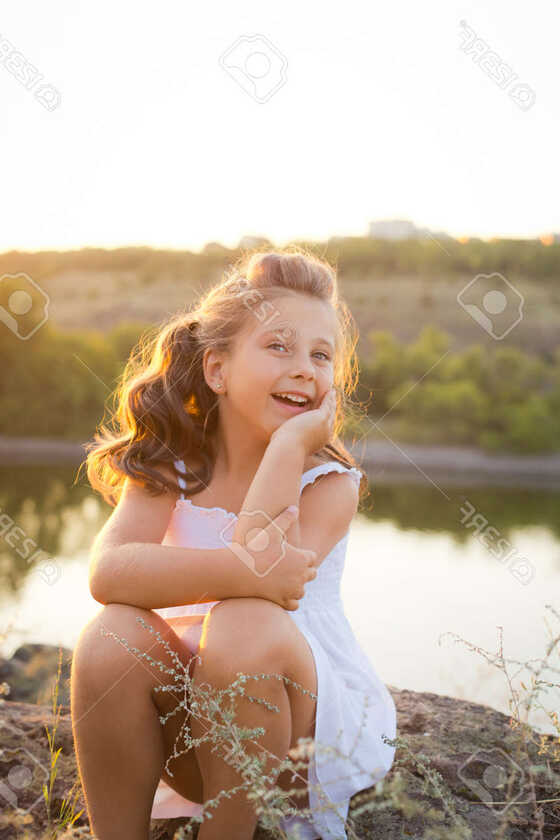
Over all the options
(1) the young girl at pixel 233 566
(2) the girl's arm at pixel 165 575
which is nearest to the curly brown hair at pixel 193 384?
(1) the young girl at pixel 233 566

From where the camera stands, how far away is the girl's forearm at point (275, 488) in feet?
5.30

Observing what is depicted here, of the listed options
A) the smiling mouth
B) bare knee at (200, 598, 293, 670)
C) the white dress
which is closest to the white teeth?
the smiling mouth

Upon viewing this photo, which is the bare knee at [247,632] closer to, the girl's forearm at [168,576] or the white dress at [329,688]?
the girl's forearm at [168,576]

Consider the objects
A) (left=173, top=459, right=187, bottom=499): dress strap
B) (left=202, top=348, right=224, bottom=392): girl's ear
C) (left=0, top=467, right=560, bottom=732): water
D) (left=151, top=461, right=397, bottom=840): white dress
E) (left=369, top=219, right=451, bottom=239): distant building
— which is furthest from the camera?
(left=369, top=219, right=451, bottom=239): distant building

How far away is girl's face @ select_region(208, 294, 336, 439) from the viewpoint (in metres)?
1.92

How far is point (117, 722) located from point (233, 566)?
39cm

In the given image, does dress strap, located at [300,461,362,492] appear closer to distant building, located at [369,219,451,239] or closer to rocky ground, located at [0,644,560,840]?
rocky ground, located at [0,644,560,840]

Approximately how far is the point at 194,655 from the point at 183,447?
1.97 ft

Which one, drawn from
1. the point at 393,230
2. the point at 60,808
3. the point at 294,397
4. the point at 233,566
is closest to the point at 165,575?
the point at 233,566

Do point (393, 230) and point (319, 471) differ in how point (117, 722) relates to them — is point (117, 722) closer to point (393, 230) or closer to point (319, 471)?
point (319, 471)

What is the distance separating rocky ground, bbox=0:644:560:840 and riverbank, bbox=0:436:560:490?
49.3 feet

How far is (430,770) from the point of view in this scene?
1.46 meters

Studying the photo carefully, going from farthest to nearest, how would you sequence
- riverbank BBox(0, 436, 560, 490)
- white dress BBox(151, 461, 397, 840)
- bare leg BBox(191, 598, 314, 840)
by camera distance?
riverbank BBox(0, 436, 560, 490) < white dress BBox(151, 461, 397, 840) < bare leg BBox(191, 598, 314, 840)

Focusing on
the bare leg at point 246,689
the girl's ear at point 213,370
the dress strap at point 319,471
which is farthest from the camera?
the girl's ear at point 213,370
